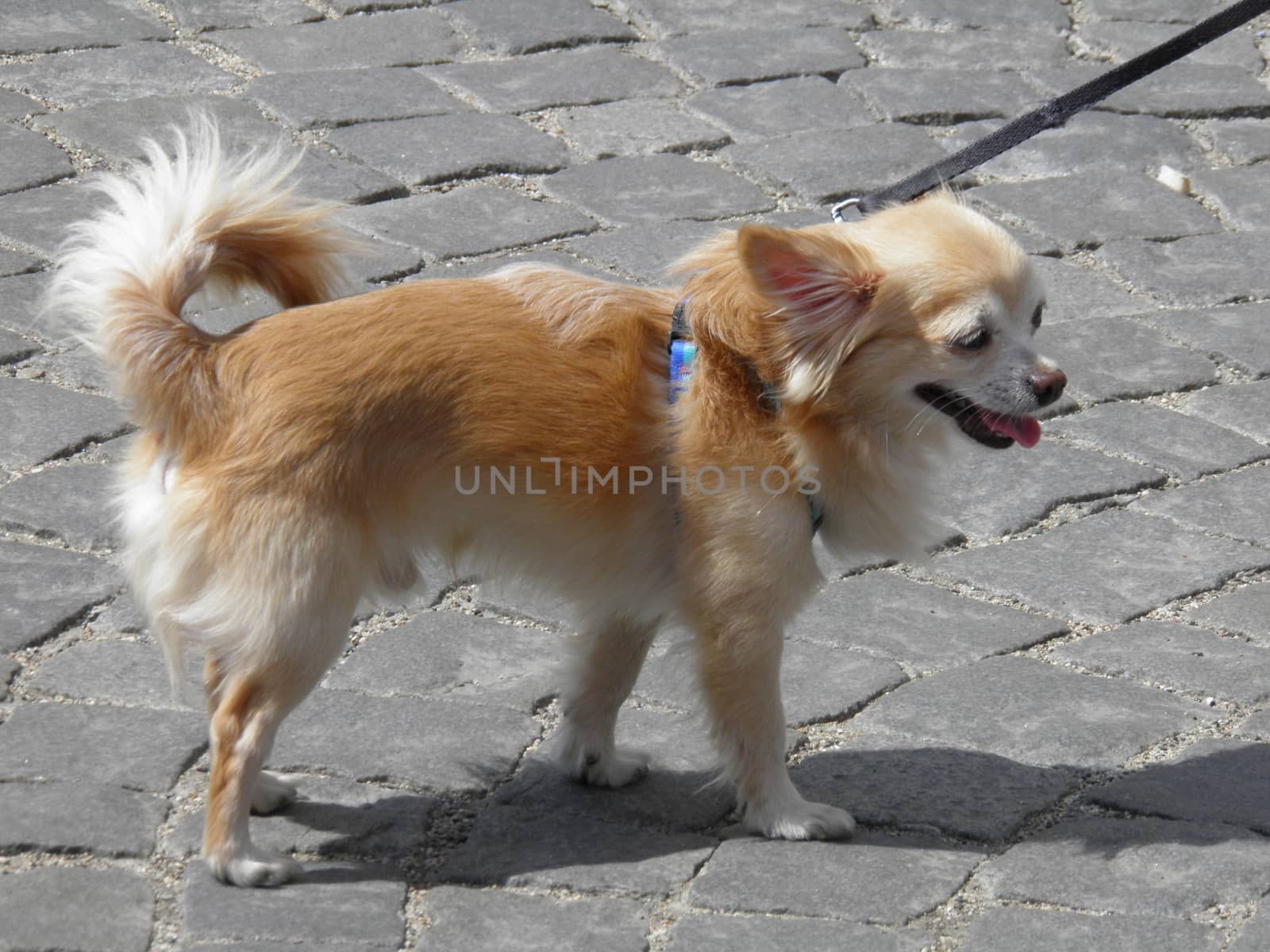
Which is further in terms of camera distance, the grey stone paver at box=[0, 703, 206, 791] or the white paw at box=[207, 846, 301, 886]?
the grey stone paver at box=[0, 703, 206, 791]

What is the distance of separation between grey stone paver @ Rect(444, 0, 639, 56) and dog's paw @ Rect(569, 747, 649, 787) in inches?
167

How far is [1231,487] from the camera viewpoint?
16.0ft

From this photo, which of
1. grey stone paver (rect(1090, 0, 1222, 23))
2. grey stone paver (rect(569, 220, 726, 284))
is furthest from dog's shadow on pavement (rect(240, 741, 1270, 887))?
grey stone paver (rect(1090, 0, 1222, 23))

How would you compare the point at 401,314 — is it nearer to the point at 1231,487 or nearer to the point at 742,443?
the point at 742,443

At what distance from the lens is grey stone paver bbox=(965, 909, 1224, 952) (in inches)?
118

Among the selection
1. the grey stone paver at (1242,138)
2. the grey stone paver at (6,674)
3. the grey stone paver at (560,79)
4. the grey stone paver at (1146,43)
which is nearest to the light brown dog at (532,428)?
the grey stone paver at (6,674)

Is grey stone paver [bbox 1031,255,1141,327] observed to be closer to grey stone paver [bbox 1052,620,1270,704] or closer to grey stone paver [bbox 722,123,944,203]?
grey stone paver [bbox 722,123,944,203]

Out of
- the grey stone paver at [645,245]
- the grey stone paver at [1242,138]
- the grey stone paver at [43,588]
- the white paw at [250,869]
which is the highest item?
the grey stone paver at [1242,138]

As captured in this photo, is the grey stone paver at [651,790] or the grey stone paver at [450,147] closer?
the grey stone paver at [651,790]

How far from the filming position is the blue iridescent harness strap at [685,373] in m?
3.32

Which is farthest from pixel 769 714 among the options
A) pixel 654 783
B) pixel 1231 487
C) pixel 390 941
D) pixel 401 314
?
pixel 1231 487

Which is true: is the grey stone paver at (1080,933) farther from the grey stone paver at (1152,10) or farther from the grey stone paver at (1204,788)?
the grey stone paver at (1152,10)

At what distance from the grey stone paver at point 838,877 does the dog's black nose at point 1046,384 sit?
970 mm

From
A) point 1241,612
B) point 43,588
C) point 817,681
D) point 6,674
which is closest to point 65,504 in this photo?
point 43,588
